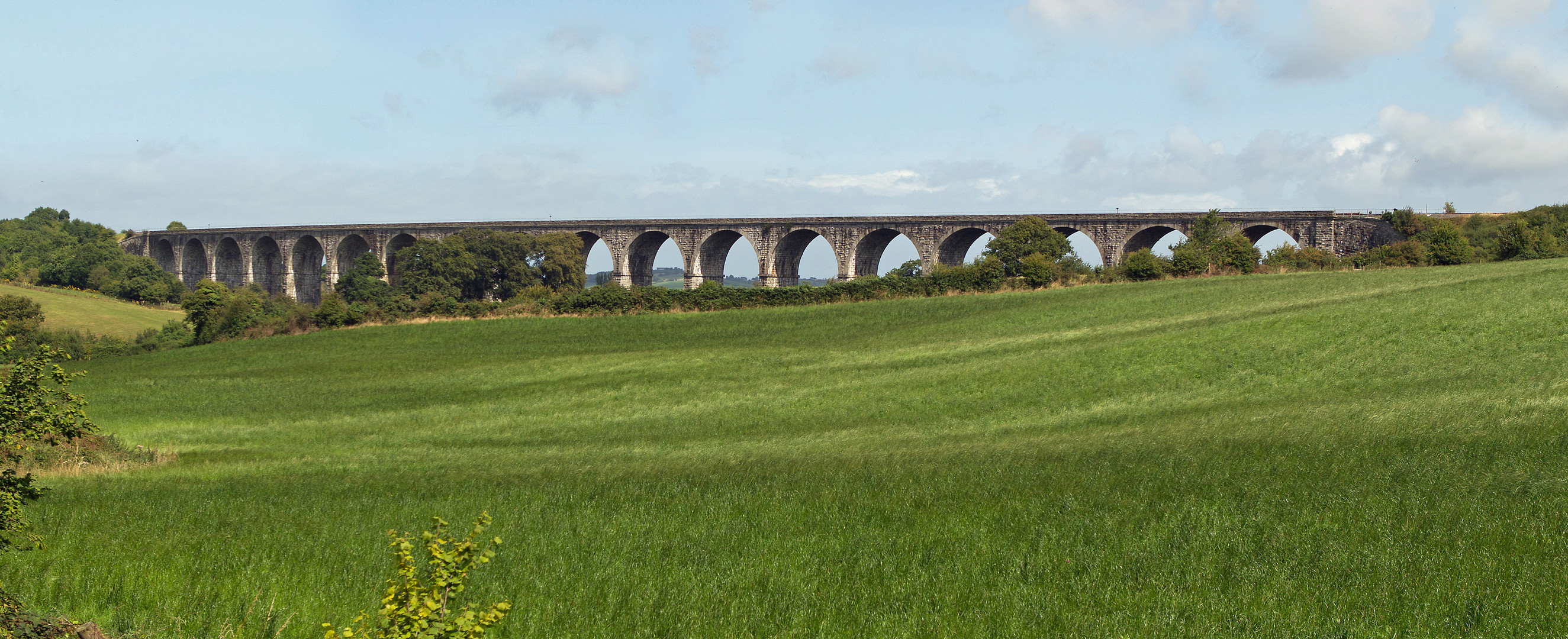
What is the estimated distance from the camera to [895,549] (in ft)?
32.5

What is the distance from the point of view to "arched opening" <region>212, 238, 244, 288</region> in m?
96.8

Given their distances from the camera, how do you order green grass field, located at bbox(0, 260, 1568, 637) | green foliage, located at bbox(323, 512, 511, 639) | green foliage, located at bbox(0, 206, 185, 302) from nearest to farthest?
1. green foliage, located at bbox(323, 512, 511, 639)
2. green grass field, located at bbox(0, 260, 1568, 637)
3. green foliage, located at bbox(0, 206, 185, 302)

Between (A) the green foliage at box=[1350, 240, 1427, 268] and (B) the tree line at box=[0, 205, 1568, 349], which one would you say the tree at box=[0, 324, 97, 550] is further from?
(A) the green foliage at box=[1350, 240, 1427, 268]

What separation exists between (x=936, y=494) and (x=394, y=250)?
8192cm

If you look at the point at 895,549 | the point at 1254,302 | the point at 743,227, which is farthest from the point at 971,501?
the point at 743,227

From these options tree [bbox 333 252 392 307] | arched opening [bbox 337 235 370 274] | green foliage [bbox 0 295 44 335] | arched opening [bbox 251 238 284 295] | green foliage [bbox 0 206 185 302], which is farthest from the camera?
arched opening [bbox 251 238 284 295]

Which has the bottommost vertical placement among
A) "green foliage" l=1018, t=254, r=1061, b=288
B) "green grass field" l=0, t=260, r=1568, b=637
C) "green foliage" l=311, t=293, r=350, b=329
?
"green grass field" l=0, t=260, r=1568, b=637

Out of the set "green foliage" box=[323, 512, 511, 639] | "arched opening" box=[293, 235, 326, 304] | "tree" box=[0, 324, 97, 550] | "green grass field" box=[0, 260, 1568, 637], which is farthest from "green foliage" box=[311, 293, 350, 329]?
"green foliage" box=[323, 512, 511, 639]

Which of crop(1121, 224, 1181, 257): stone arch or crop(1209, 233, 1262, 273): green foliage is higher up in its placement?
crop(1121, 224, 1181, 257): stone arch

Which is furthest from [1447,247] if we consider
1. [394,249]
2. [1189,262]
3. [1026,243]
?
[394,249]

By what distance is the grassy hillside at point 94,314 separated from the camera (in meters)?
68.3

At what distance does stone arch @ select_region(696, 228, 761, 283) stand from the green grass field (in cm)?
4112

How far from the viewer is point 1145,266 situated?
165 ft

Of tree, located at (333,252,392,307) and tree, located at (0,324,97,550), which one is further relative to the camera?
tree, located at (333,252,392,307)
